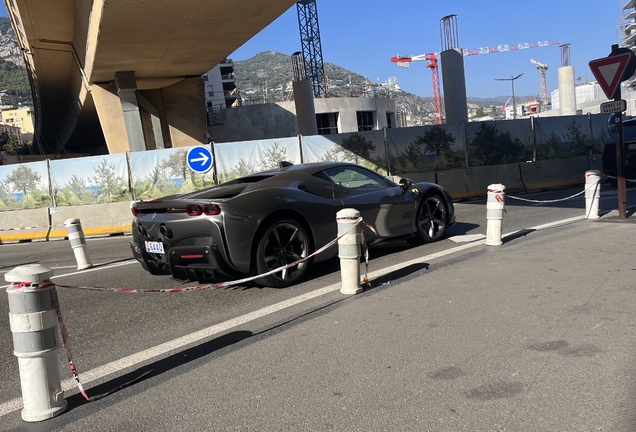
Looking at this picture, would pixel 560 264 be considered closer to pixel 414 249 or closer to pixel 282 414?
pixel 414 249

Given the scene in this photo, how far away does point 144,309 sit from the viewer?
538 cm

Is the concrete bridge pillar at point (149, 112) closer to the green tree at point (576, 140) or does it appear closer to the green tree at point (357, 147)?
the green tree at point (357, 147)

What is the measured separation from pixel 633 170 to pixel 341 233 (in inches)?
430

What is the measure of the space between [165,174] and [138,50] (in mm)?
6529

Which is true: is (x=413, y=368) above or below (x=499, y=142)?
below

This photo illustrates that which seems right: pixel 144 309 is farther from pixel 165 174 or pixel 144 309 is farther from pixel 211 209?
pixel 165 174

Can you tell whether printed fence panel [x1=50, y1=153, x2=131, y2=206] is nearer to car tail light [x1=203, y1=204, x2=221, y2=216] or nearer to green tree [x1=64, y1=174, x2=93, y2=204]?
green tree [x1=64, y1=174, x2=93, y2=204]

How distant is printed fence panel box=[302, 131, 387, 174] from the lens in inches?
597

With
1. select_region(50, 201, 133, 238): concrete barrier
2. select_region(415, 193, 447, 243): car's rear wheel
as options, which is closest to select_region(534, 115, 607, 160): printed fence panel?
select_region(415, 193, 447, 243): car's rear wheel

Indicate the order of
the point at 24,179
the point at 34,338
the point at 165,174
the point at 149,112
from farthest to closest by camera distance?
1. the point at 149,112
2. the point at 24,179
3. the point at 165,174
4. the point at 34,338

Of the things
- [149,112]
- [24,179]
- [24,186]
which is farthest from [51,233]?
[149,112]

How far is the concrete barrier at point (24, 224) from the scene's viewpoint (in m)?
13.9

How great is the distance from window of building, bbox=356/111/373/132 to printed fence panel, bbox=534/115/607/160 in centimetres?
5162

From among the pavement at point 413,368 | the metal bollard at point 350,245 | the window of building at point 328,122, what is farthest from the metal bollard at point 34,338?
the window of building at point 328,122
